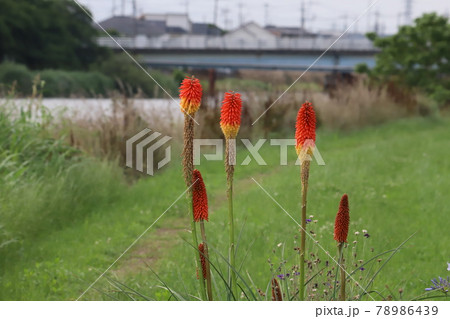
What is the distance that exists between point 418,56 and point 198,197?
14364 millimetres

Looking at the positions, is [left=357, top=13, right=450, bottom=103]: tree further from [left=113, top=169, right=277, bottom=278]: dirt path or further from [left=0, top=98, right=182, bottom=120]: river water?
[left=113, top=169, right=277, bottom=278]: dirt path

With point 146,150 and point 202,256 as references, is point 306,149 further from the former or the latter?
point 146,150

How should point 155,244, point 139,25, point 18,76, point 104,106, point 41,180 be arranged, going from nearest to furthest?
1. point 139,25
2. point 155,244
3. point 41,180
4. point 18,76
5. point 104,106

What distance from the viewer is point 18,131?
6.21 meters

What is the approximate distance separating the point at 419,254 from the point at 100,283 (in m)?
2.23

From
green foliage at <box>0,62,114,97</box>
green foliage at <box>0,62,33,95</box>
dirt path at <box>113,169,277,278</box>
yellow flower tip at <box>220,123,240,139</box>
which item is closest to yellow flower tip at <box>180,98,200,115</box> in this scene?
yellow flower tip at <box>220,123,240,139</box>

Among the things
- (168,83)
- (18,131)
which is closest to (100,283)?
(168,83)

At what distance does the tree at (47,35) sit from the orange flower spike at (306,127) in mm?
5242

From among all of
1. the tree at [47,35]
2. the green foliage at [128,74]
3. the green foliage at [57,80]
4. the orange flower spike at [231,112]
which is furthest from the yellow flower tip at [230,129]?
the green foliage at [57,80]

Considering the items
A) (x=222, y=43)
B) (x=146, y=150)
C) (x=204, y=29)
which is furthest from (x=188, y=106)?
(x=146, y=150)

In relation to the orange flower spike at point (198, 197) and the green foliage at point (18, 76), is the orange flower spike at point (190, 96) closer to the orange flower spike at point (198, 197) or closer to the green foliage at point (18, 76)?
the orange flower spike at point (198, 197)

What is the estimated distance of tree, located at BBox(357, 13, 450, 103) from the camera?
14.6 metres

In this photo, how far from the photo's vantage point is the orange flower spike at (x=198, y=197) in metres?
1.96

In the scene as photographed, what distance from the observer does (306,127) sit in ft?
5.91
